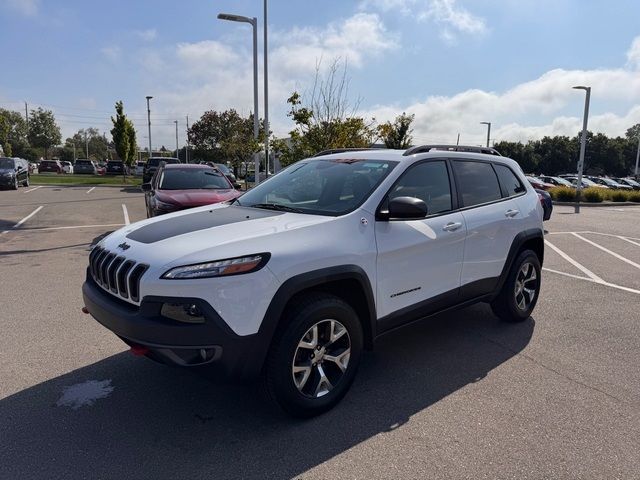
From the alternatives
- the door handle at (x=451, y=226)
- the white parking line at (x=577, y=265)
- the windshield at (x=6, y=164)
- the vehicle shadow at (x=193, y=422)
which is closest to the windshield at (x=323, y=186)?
the door handle at (x=451, y=226)

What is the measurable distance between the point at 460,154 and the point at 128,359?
339 centimetres

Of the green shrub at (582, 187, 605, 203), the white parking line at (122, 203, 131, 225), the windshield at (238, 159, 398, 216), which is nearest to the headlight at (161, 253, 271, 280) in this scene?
the windshield at (238, 159, 398, 216)

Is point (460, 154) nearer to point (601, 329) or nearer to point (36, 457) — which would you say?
point (601, 329)

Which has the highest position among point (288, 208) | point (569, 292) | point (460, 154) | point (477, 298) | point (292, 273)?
point (460, 154)

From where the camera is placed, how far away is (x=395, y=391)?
142 inches

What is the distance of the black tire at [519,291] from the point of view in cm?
493

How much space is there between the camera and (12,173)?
900 inches

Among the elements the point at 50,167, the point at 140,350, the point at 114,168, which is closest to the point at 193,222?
the point at 140,350

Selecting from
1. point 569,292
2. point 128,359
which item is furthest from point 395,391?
point 569,292

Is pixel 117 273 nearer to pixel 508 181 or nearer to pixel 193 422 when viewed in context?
pixel 193 422

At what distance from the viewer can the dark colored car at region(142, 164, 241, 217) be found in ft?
27.4

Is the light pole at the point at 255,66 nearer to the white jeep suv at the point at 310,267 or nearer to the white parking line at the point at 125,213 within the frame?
the white parking line at the point at 125,213

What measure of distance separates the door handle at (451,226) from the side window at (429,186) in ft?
0.44

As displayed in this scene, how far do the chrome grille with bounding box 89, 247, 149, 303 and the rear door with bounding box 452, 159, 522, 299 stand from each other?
2.66 m
